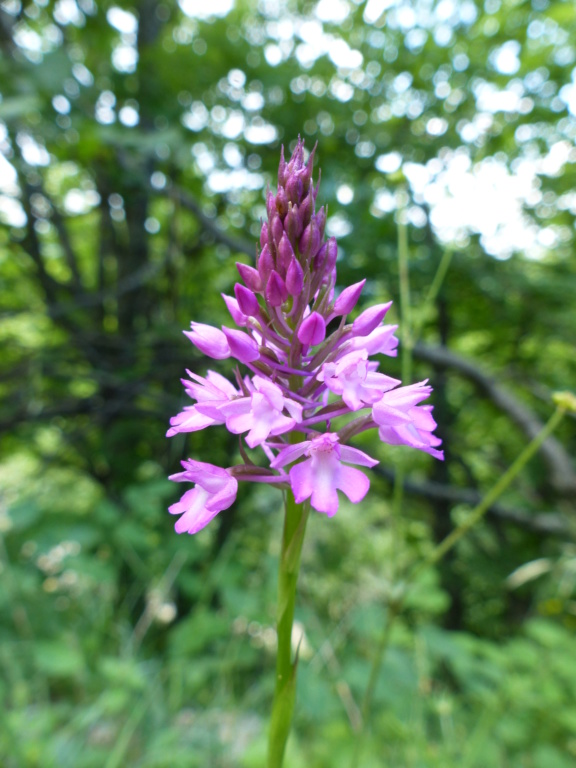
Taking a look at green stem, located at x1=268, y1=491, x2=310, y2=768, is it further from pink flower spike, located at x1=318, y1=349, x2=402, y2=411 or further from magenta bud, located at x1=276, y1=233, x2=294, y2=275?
magenta bud, located at x1=276, y1=233, x2=294, y2=275

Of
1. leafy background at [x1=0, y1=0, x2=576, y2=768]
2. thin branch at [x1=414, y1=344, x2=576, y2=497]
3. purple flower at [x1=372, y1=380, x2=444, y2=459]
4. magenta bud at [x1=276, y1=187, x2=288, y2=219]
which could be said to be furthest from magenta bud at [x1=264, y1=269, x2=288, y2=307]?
thin branch at [x1=414, y1=344, x2=576, y2=497]

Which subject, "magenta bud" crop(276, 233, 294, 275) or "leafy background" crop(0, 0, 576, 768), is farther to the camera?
"leafy background" crop(0, 0, 576, 768)

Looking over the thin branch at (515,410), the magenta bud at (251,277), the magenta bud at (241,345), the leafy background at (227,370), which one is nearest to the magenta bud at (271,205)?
the magenta bud at (251,277)

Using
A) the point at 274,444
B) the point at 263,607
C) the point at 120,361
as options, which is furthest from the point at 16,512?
the point at 274,444

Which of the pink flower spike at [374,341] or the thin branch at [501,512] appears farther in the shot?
the thin branch at [501,512]

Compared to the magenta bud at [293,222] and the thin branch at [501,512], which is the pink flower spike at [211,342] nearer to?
the magenta bud at [293,222]

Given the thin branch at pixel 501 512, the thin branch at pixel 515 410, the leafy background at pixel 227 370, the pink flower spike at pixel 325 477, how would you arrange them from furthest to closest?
the thin branch at pixel 501 512 → the thin branch at pixel 515 410 → the leafy background at pixel 227 370 → the pink flower spike at pixel 325 477
